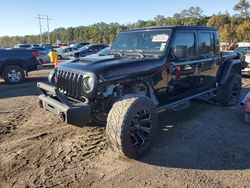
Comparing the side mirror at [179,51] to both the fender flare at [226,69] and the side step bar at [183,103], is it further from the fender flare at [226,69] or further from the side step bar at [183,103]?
the fender flare at [226,69]

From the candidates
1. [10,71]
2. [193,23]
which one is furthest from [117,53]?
[193,23]

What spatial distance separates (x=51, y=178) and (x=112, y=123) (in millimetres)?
1097

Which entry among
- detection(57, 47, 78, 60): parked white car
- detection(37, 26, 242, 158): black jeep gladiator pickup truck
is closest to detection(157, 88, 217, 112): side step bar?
detection(37, 26, 242, 158): black jeep gladiator pickup truck

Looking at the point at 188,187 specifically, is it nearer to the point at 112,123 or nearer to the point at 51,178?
the point at 112,123

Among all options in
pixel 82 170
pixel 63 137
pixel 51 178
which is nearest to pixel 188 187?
pixel 82 170

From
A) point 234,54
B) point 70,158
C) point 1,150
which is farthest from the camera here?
point 234,54

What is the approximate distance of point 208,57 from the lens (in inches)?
250

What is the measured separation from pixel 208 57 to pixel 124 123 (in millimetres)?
3235

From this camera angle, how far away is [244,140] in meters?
4.96

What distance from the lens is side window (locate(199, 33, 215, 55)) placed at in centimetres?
615

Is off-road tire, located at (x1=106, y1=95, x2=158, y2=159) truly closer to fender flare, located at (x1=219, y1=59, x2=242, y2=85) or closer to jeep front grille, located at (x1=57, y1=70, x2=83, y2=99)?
jeep front grille, located at (x1=57, y1=70, x2=83, y2=99)

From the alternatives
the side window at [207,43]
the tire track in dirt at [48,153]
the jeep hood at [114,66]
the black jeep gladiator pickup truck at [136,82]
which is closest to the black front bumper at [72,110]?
the black jeep gladiator pickup truck at [136,82]

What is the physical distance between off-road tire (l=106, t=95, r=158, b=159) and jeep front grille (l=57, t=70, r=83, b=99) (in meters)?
0.67

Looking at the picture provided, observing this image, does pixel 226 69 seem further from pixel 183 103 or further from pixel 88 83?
pixel 88 83
